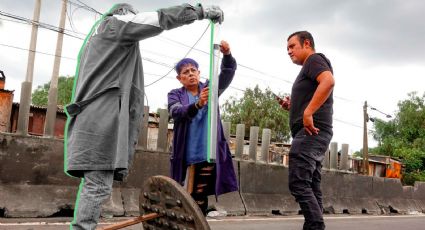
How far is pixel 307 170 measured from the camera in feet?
11.1

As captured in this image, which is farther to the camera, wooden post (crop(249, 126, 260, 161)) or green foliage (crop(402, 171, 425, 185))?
green foliage (crop(402, 171, 425, 185))

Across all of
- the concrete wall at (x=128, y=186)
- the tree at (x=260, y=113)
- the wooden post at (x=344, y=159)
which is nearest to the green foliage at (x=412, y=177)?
the tree at (x=260, y=113)

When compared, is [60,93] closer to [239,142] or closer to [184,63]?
[239,142]

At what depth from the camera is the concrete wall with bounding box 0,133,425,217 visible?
502 cm

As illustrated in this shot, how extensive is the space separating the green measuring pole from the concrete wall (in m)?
3.08

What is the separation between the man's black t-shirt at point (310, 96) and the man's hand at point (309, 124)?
0.12 meters

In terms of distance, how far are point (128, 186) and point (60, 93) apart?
1783 inches

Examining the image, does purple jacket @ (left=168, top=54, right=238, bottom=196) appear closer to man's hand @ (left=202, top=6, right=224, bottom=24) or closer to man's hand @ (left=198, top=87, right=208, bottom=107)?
man's hand @ (left=198, top=87, right=208, bottom=107)

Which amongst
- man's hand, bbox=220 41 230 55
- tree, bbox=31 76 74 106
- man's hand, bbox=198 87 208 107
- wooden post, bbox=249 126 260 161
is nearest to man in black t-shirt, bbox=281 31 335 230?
man's hand, bbox=220 41 230 55

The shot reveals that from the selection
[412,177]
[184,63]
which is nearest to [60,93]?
[412,177]

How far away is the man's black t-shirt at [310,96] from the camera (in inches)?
140

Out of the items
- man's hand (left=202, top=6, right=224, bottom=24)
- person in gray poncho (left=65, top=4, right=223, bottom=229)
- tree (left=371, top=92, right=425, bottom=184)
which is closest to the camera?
person in gray poncho (left=65, top=4, right=223, bottom=229)

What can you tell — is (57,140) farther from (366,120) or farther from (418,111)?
(418,111)

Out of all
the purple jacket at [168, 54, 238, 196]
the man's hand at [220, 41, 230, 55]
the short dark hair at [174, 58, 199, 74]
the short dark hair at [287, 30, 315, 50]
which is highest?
the short dark hair at [287, 30, 315, 50]
